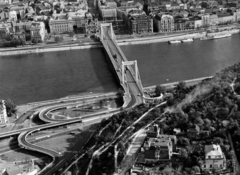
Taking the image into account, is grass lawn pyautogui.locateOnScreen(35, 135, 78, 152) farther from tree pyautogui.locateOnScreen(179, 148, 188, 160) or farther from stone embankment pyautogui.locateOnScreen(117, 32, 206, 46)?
stone embankment pyautogui.locateOnScreen(117, 32, 206, 46)

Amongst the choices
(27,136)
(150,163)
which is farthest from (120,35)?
(150,163)

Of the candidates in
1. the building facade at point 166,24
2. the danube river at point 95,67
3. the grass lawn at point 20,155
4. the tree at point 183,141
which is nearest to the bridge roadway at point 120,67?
the danube river at point 95,67

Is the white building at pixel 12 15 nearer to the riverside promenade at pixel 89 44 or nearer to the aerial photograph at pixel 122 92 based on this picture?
the aerial photograph at pixel 122 92

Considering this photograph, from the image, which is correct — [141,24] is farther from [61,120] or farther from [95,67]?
[61,120]

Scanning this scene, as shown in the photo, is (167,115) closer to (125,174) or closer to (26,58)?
(125,174)

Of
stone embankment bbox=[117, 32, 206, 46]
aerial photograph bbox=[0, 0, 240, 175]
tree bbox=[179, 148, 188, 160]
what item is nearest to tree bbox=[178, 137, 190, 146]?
aerial photograph bbox=[0, 0, 240, 175]

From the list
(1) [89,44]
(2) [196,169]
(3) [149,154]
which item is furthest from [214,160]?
(1) [89,44]
